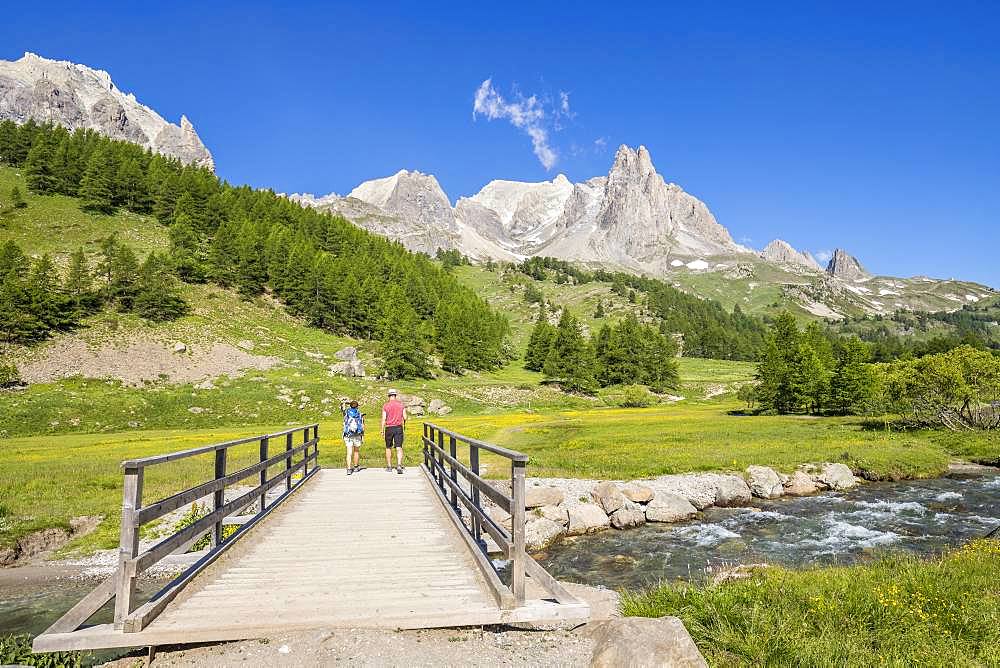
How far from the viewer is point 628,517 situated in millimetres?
19344

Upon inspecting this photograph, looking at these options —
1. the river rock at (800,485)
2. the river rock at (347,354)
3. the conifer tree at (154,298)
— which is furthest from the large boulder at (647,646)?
the conifer tree at (154,298)

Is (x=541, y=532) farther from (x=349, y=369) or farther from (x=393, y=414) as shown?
(x=349, y=369)

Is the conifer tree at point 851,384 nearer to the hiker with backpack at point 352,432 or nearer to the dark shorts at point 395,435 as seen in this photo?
the dark shorts at point 395,435

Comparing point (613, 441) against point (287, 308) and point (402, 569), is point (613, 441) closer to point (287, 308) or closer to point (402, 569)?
point (402, 569)

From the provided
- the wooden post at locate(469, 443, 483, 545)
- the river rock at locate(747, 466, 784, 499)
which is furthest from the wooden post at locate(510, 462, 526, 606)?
the river rock at locate(747, 466, 784, 499)

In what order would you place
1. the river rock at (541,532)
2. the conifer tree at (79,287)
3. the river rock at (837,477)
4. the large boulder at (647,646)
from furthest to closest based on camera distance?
1. the conifer tree at (79,287)
2. the river rock at (837,477)
3. the river rock at (541,532)
4. the large boulder at (647,646)

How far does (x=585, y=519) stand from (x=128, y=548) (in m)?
15.1

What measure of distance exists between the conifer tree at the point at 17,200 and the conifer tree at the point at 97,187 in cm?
831

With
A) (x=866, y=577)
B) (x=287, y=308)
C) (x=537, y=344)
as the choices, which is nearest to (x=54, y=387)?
(x=287, y=308)

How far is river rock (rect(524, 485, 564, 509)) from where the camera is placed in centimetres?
1898

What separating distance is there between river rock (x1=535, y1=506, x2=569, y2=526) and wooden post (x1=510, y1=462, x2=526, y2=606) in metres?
12.0

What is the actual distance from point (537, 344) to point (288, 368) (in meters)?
57.2

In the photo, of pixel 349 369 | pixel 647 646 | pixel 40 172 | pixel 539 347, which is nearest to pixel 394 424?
pixel 647 646

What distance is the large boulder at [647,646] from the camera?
208 inches
